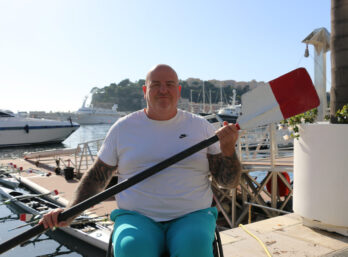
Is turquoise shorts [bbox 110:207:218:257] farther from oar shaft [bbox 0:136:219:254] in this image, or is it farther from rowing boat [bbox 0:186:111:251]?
rowing boat [bbox 0:186:111:251]

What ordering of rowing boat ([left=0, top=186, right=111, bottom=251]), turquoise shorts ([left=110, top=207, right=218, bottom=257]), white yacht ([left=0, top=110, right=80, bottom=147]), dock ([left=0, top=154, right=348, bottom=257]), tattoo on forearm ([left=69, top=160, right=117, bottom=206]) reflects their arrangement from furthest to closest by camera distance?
white yacht ([left=0, top=110, right=80, bottom=147]) → rowing boat ([left=0, top=186, right=111, bottom=251]) → dock ([left=0, top=154, right=348, bottom=257]) → tattoo on forearm ([left=69, top=160, right=117, bottom=206]) → turquoise shorts ([left=110, top=207, right=218, bottom=257])

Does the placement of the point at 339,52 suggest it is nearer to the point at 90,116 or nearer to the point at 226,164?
the point at 226,164

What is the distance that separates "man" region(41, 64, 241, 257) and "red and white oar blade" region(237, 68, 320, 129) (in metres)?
0.40

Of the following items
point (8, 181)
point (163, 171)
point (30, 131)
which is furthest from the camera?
point (30, 131)

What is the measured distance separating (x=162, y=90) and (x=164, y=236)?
938mm

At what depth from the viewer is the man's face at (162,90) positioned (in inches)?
91.8

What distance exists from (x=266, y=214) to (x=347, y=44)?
6.01 m

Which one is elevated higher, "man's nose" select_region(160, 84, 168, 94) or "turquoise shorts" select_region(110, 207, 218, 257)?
"man's nose" select_region(160, 84, 168, 94)

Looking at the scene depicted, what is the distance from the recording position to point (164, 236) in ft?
6.80

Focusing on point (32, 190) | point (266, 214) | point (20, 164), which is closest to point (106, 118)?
point (20, 164)

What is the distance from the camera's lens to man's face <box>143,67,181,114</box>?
233cm

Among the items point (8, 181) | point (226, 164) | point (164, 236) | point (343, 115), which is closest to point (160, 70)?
point (226, 164)

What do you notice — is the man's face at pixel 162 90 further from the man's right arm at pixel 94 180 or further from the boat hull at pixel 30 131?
the boat hull at pixel 30 131

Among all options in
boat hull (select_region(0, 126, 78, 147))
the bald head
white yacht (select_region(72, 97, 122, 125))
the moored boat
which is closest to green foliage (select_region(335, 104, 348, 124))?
the bald head
